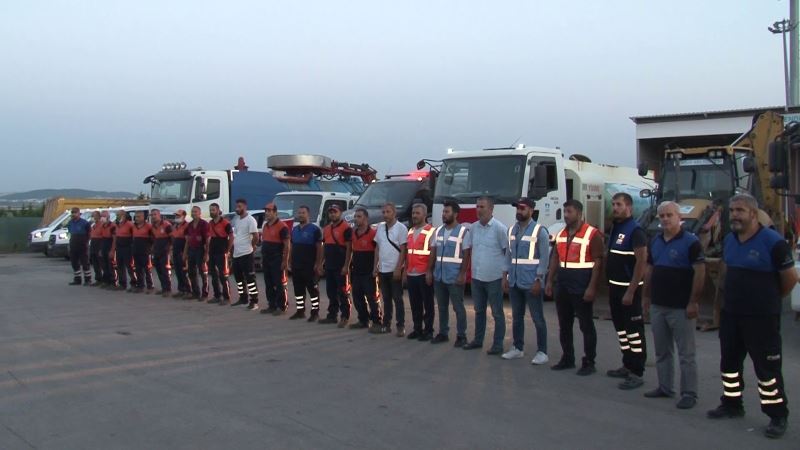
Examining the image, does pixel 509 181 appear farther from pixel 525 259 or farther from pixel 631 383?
pixel 631 383

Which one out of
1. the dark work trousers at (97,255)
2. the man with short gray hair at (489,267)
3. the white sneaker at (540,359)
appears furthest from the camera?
the dark work trousers at (97,255)

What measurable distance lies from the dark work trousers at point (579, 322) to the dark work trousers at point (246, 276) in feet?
20.8

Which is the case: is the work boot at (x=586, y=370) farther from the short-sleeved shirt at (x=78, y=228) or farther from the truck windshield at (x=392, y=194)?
the short-sleeved shirt at (x=78, y=228)

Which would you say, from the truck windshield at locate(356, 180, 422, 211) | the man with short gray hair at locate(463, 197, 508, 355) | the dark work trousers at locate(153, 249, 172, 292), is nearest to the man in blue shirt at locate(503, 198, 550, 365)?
the man with short gray hair at locate(463, 197, 508, 355)

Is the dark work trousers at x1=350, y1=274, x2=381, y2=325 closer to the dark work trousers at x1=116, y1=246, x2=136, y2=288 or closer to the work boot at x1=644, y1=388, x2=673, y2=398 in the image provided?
the work boot at x1=644, y1=388, x2=673, y2=398

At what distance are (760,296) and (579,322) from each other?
227 cm

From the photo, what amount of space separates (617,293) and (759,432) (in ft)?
A: 6.46

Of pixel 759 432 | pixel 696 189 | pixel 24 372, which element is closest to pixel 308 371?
pixel 24 372

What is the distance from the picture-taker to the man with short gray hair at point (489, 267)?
8.73m

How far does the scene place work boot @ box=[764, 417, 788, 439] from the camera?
18.3ft

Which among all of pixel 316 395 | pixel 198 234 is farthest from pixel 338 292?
pixel 316 395

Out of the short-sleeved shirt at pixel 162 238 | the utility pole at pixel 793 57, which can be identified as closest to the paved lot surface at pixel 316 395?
the short-sleeved shirt at pixel 162 238

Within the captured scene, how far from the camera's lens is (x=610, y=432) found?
572 centimetres

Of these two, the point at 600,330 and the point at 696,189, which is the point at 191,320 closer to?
the point at 600,330
